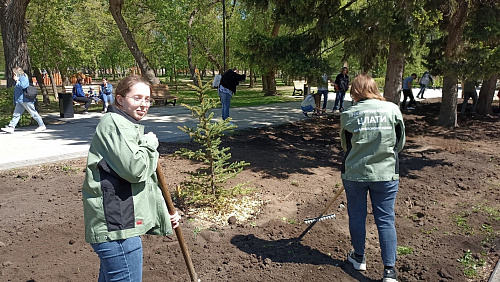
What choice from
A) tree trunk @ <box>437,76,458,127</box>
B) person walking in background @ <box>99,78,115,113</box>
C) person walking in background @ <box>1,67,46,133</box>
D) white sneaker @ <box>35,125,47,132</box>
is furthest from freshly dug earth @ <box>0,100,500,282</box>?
person walking in background @ <box>99,78,115,113</box>

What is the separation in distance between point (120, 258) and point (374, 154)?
2.13 metres

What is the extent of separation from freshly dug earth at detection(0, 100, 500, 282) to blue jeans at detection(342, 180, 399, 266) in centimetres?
36

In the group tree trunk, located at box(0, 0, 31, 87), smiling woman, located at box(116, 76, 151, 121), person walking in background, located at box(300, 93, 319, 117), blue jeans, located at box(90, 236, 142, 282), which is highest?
tree trunk, located at box(0, 0, 31, 87)

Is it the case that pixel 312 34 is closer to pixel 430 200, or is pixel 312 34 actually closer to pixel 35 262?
pixel 430 200

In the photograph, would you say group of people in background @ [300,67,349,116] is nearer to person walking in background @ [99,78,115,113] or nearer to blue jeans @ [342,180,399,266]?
person walking in background @ [99,78,115,113]

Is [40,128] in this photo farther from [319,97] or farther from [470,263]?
[470,263]

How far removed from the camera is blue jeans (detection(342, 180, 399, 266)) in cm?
314

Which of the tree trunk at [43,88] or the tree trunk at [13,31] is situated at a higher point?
the tree trunk at [13,31]

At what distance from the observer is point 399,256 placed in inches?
147

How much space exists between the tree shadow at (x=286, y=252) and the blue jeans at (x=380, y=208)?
381 millimetres

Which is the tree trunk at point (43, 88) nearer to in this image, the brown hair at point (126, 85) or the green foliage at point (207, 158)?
the green foliage at point (207, 158)

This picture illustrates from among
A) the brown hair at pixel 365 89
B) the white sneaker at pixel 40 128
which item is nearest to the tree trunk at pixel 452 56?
the brown hair at pixel 365 89

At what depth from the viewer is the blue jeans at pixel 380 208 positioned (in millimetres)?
3141

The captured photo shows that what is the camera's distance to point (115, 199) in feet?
6.40
